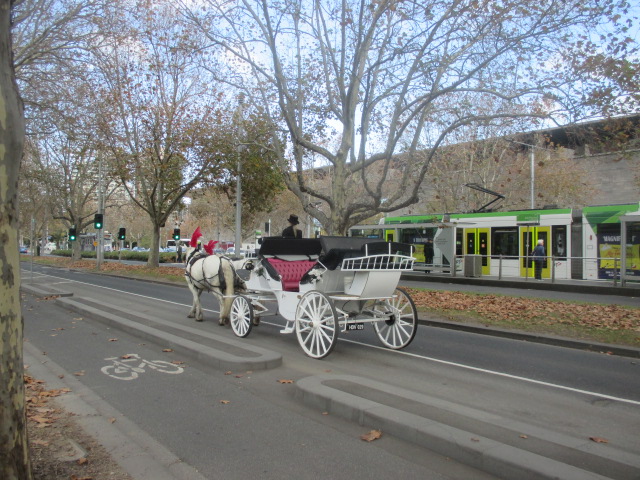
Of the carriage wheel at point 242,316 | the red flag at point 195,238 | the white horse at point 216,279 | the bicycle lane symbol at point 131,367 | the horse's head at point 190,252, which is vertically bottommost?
the bicycle lane symbol at point 131,367

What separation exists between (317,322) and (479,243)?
19695mm

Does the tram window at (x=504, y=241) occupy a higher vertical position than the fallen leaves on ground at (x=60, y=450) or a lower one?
higher

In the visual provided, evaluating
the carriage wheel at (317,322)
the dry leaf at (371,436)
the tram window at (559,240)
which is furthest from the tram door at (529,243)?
the dry leaf at (371,436)

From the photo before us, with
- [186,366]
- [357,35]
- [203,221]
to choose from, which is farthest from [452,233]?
[203,221]

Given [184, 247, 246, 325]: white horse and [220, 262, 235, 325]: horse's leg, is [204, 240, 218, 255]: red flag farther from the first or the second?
[220, 262, 235, 325]: horse's leg

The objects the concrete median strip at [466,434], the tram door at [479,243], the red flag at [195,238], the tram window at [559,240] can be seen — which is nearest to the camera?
the concrete median strip at [466,434]

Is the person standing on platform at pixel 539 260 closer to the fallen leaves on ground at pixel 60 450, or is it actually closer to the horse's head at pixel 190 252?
the horse's head at pixel 190 252

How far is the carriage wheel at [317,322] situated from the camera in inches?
307

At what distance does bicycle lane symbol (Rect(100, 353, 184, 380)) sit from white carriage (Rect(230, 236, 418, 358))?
199 cm

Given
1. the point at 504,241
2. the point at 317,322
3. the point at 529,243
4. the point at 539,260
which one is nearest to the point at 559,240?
the point at 529,243

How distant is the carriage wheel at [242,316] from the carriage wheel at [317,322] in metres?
1.46

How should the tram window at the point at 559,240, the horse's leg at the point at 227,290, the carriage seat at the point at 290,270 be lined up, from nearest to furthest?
the carriage seat at the point at 290,270 → the horse's leg at the point at 227,290 → the tram window at the point at 559,240

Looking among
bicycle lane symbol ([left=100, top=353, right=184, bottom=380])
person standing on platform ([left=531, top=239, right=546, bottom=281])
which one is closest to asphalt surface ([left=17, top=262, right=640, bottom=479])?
bicycle lane symbol ([left=100, top=353, right=184, bottom=380])

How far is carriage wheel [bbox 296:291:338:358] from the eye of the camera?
7793mm
